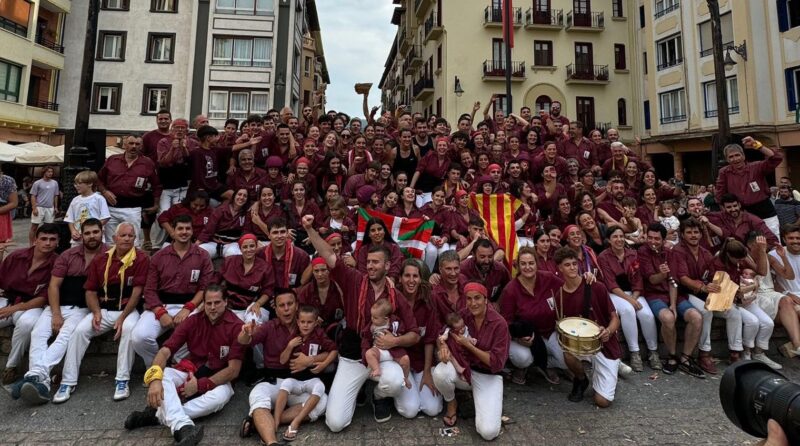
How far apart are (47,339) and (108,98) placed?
89.4 feet

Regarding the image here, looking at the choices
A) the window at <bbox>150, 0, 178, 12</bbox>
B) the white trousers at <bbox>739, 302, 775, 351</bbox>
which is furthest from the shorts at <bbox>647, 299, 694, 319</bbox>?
the window at <bbox>150, 0, 178, 12</bbox>

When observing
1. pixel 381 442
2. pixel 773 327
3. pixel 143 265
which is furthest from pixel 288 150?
pixel 773 327

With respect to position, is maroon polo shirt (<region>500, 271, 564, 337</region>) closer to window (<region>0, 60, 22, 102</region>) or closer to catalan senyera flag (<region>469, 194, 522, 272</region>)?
catalan senyera flag (<region>469, 194, 522, 272</region>)

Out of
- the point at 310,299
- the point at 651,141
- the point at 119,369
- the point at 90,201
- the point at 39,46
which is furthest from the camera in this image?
the point at 651,141

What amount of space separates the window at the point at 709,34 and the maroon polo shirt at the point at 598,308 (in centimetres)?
2651

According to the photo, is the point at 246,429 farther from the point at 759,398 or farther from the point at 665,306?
the point at 665,306

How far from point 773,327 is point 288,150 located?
29.1 ft

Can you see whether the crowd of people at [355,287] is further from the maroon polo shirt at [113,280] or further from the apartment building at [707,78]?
the apartment building at [707,78]

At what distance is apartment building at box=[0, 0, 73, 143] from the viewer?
21.1m

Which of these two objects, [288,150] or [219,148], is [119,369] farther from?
[288,150]

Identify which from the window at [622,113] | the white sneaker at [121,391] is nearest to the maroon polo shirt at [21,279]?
the white sneaker at [121,391]

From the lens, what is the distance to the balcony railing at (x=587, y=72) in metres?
29.1

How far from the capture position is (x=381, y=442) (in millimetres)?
3883

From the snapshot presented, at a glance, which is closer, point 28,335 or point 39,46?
point 28,335
